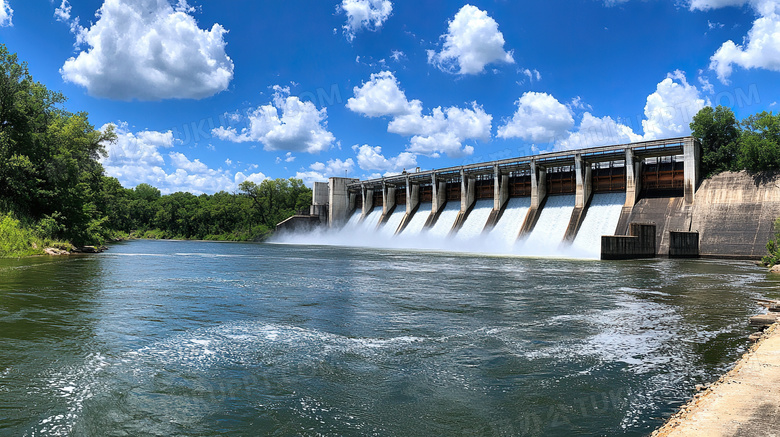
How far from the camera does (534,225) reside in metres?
44.0

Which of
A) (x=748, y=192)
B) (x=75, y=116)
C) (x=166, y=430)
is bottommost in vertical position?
(x=166, y=430)

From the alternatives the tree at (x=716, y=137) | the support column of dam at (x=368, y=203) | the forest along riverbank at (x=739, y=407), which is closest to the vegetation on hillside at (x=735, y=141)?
the tree at (x=716, y=137)

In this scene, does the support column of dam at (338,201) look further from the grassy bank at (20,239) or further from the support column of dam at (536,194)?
the grassy bank at (20,239)

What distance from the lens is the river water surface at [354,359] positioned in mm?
5121

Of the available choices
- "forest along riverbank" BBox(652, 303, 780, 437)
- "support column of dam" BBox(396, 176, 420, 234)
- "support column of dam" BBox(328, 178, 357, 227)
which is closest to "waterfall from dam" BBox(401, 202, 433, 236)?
"support column of dam" BBox(396, 176, 420, 234)

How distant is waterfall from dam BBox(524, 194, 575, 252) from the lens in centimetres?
4109

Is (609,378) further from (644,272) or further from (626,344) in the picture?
(644,272)

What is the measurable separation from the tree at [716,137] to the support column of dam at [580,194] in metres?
8.34

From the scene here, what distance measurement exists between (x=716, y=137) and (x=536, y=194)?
564 inches

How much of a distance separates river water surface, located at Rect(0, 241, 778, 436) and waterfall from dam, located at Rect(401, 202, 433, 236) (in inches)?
1599

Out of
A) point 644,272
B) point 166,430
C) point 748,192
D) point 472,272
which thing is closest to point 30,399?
point 166,430

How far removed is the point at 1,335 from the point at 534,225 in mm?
40533

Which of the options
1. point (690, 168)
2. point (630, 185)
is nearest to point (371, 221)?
point (630, 185)

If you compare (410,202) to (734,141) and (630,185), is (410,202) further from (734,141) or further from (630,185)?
(734,141)
